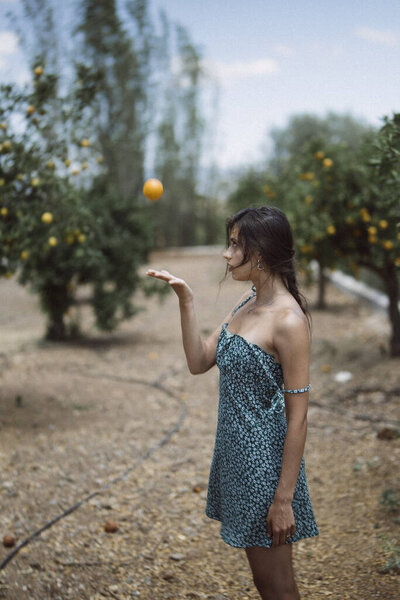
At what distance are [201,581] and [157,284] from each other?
6115 millimetres

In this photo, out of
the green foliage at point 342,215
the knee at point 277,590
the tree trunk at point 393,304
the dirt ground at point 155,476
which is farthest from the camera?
the tree trunk at point 393,304

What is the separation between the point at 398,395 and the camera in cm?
588

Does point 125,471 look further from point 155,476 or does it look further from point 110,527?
point 110,527

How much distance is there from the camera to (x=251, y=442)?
2.00 m

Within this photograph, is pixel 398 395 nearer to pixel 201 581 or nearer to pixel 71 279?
pixel 201 581

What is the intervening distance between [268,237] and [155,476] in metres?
2.84

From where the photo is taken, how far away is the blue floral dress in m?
1.99

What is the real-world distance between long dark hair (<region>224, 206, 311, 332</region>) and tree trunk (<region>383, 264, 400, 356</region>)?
4.97 meters

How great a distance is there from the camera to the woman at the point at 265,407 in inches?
75.9

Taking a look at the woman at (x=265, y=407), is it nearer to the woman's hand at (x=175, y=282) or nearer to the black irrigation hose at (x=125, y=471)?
the woman's hand at (x=175, y=282)

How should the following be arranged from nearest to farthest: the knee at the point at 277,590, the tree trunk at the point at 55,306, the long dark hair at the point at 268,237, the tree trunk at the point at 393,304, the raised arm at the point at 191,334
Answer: the knee at the point at 277,590 < the long dark hair at the point at 268,237 < the raised arm at the point at 191,334 < the tree trunk at the point at 393,304 < the tree trunk at the point at 55,306

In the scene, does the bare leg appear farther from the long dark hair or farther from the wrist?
the long dark hair

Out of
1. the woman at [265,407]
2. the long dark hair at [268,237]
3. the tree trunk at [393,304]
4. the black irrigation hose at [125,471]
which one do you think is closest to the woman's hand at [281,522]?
the woman at [265,407]

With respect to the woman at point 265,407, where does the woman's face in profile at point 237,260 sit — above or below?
above
